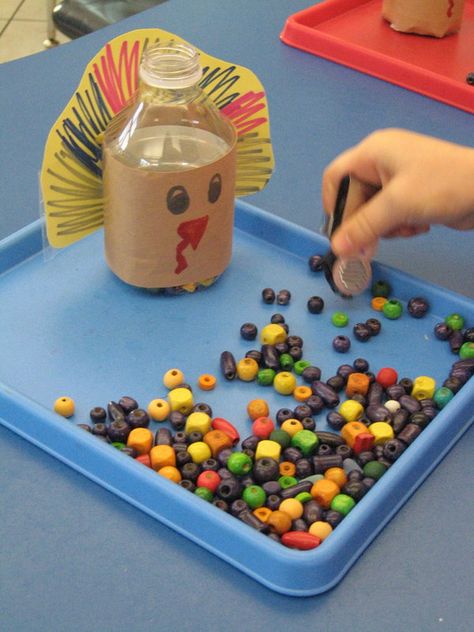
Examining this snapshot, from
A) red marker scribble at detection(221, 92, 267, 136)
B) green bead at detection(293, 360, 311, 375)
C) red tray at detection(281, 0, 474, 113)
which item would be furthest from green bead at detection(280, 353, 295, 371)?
red tray at detection(281, 0, 474, 113)

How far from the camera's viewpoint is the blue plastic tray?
572 mm

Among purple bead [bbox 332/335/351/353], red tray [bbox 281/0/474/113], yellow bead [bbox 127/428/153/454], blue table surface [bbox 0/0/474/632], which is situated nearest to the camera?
blue table surface [bbox 0/0/474/632]

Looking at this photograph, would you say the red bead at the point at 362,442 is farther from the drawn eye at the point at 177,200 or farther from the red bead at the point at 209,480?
the drawn eye at the point at 177,200

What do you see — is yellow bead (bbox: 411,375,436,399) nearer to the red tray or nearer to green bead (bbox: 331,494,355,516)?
green bead (bbox: 331,494,355,516)

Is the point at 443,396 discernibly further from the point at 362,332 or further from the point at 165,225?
the point at 165,225

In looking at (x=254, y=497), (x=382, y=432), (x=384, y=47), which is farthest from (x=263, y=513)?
(x=384, y=47)

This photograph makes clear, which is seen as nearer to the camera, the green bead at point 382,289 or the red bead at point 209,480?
the red bead at point 209,480

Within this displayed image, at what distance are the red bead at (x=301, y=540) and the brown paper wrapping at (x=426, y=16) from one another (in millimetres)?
824

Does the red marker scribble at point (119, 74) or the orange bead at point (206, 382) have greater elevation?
the red marker scribble at point (119, 74)

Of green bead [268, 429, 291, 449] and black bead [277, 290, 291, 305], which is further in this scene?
black bead [277, 290, 291, 305]

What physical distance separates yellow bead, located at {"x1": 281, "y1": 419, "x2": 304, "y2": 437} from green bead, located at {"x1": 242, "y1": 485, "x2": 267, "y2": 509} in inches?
2.5

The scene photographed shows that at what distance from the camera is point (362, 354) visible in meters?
0.75

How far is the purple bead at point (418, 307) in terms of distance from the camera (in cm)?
78

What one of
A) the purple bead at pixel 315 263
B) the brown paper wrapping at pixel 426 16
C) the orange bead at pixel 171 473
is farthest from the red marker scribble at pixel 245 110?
the brown paper wrapping at pixel 426 16
